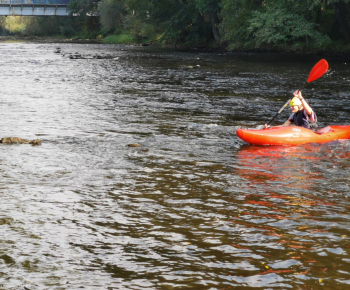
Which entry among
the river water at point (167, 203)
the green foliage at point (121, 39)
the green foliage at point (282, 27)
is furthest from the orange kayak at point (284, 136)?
the green foliage at point (121, 39)

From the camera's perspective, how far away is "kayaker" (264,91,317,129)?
380 inches

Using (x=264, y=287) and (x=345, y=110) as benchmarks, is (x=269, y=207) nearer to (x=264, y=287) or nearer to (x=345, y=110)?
(x=264, y=287)

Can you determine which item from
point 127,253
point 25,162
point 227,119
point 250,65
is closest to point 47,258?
point 127,253

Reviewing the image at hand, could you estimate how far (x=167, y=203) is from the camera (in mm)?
6043

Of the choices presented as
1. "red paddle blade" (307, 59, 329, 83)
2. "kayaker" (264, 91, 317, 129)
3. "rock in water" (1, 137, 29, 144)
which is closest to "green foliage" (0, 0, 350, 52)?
"red paddle blade" (307, 59, 329, 83)

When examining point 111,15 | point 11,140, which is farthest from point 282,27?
point 111,15

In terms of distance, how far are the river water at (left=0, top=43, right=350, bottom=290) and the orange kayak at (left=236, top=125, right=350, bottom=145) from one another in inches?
7.7

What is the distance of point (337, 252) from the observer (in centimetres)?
471

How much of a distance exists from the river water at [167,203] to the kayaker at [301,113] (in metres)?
0.62

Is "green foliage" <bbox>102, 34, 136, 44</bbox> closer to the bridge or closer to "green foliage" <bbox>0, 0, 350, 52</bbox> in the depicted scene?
"green foliage" <bbox>0, 0, 350, 52</bbox>

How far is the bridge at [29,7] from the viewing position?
79.9 metres

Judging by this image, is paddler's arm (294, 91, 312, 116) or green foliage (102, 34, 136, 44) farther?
green foliage (102, 34, 136, 44)

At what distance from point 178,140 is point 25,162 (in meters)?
2.96

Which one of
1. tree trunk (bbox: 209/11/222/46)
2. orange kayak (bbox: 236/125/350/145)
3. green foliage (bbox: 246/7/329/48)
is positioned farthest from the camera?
tree trunk (bbox: 209/11/222/46)
